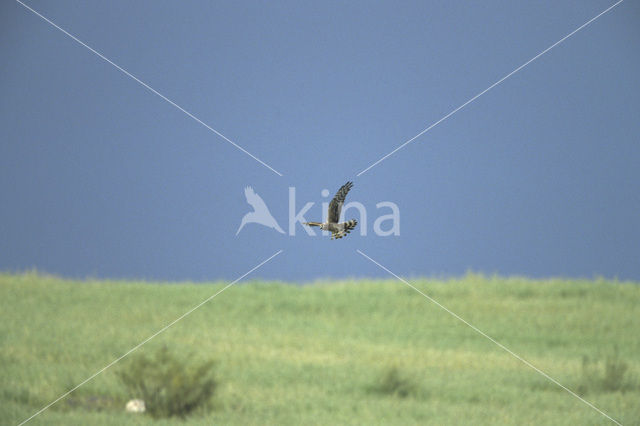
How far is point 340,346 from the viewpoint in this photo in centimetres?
1652

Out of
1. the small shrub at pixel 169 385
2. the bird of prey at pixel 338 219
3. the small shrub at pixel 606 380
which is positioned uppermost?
the bird of prey at pixel 338 219

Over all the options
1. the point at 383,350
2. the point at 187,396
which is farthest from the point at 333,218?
the point at 383,350

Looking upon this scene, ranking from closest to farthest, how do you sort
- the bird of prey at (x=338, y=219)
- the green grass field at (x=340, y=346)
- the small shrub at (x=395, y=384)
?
1. the bird of prey at (x=338, y=219)
2. the green grass field at (x=340, y=346)
3. the small shrub at (x=395, y=384)

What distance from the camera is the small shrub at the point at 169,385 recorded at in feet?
38.4

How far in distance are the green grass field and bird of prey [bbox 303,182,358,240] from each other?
2487 millimetres

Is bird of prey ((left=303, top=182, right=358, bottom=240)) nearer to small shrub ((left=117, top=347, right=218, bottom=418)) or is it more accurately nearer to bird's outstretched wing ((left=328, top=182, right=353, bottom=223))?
bird's outstretched wing ((left=328, top=182, right=353, bottom=223))

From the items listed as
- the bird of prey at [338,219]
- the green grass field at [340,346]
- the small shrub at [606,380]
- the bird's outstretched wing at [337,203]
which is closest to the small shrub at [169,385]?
the green grass field at [340,346]

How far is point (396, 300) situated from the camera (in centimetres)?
2106

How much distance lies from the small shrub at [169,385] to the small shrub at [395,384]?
2.66m

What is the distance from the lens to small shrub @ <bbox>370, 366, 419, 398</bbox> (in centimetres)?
1310

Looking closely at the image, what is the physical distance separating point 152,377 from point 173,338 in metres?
4.83

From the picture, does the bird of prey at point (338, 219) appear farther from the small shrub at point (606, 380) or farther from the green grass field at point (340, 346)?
the small shrub at point (606, 380)

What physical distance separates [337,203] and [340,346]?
6.24 metres

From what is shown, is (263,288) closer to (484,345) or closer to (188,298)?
(188,298)
